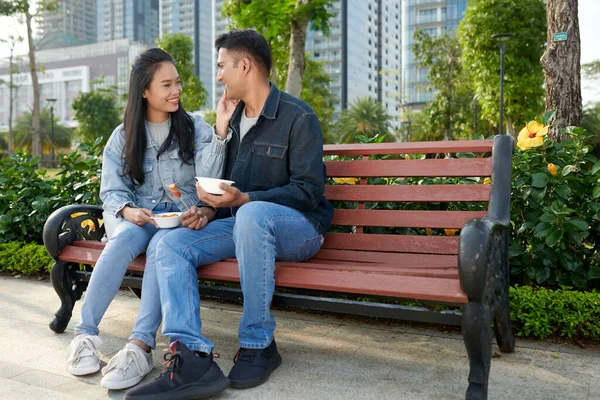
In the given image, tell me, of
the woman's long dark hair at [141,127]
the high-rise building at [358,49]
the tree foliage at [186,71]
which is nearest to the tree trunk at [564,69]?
the woman's long dark hair at [141,127]

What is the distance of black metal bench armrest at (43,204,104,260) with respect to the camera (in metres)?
3.26

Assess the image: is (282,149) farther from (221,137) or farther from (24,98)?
(24,98)

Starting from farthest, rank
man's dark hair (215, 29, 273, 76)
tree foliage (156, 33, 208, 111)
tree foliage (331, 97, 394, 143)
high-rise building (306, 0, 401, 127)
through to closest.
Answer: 1. high-rise building (306, 0, 401, 127)
2. tree foliage (331, 97, 394, 143)
3. tree foliage (156, 33, 208, 111)
4. man's dark hair (215, 29, 273, 76)

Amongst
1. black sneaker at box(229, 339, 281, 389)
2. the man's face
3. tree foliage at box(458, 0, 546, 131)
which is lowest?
black sneaker at box(229, 339, 281, 389)

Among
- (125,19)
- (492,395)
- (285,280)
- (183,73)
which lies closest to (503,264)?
(492,395)

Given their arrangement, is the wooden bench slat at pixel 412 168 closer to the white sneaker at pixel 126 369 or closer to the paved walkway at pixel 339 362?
the paved walkway at pixel 339 362

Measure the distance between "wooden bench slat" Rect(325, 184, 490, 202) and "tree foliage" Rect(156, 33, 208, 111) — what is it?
30.0 meters

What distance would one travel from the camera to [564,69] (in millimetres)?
5180

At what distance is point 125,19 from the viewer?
16912 centimetres

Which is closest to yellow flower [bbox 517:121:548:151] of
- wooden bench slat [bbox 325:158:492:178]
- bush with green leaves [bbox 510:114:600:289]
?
bush with green leaves [bbox 510:114:600:289]

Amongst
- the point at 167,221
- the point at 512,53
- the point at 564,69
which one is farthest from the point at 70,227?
the point at 512,53

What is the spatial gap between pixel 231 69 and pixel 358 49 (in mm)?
114752

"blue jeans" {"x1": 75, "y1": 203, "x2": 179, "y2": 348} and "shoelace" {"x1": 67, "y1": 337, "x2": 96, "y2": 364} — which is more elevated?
"blue jeans" {"x1": 75, "y1": 203, "x2": 179, "y2": 348}

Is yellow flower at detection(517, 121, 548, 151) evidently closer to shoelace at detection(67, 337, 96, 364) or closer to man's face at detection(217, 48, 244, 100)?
man's face at detection(217, 48, 244, 100)
